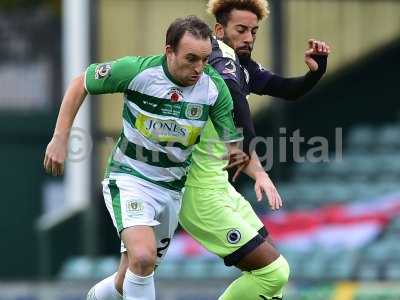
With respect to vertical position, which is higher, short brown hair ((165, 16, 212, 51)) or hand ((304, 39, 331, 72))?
short brown hair ((165, 16, 212, 51))

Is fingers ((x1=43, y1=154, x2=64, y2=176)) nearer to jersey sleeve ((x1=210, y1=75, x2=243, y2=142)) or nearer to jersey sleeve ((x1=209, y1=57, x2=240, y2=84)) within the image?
jersey sleeve ((x1=210, y1=75, x2=243, y2=142))

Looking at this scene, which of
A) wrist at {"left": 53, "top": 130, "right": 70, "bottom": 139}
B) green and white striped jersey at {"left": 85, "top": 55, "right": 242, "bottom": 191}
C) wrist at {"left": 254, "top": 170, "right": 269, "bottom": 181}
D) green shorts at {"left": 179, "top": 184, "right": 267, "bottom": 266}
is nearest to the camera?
wrist at {"left": 53, "top": 130, "right": 70, "bottom": 139}

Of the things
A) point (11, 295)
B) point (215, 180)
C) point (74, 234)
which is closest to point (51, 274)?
point (74, 234)

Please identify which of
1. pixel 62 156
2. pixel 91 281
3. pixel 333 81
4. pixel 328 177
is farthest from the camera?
pixel 333 81

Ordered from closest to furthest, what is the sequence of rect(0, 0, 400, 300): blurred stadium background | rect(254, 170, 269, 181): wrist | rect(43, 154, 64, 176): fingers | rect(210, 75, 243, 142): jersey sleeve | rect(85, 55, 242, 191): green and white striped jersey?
rect(43, 154, 64, 176): fingers → rect(85, 55, 242, 191): green and white striped jersey → rect(210, 75, 243, 142): jersey sleeve → rect(254, 170, 269, 181): wrist → rect(0, 0, 400, 300): blurred stadium background

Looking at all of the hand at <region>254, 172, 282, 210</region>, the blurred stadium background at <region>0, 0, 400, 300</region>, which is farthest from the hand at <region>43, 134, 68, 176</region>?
the blurred stadium background at <region>0, 0, 400, 300</region>

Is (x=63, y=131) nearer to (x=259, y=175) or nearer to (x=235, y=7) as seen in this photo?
(x=259, y=175)

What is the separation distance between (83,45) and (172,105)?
763 centimetres

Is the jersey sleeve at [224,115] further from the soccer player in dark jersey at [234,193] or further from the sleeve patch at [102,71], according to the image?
the sleeve patch at [102,71]

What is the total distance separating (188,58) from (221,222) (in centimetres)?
110

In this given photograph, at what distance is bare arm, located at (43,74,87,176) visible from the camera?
7590mm

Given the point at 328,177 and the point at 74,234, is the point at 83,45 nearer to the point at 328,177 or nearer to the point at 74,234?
the point at 74,234

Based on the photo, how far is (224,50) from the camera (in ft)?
26.4

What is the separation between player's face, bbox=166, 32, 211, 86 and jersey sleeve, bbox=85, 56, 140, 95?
0.21m
